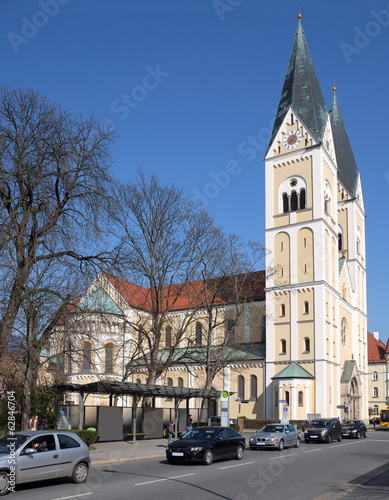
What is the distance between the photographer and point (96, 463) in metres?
21.8

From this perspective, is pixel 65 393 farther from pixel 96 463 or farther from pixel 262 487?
pixel 262 487

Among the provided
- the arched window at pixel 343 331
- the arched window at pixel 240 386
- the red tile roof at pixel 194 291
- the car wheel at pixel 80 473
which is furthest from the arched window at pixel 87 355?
the arched window at pixel 343 331

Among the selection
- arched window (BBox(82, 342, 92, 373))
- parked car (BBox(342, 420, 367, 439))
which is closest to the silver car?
arched window (BBox(82, 342, 92, 373))

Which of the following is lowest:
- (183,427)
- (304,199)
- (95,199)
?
(183,427)

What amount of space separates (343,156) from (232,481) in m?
62.5

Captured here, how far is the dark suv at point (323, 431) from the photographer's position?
35.3 m

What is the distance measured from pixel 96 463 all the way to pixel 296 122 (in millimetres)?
46933

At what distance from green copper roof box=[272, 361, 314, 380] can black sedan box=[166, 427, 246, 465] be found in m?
30.4

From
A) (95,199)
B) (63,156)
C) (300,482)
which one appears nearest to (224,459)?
(300,482)

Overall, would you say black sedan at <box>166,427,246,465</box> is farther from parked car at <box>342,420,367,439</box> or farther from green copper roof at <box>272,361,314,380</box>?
green copper roof at <box>272,361,314,380</box>

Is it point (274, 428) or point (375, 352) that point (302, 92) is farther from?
point (375, 352)

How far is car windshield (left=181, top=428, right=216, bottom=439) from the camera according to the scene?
75.3 feet

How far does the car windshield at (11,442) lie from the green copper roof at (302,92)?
50.0 metres

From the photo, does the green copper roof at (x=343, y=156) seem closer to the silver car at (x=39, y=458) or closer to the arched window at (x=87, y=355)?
the arched window at (x=87, y=355)
